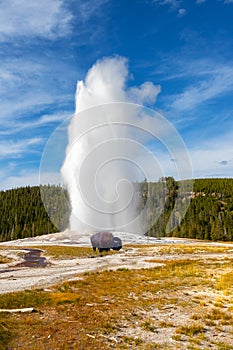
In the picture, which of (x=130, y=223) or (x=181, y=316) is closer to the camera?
(x=181, y=316)

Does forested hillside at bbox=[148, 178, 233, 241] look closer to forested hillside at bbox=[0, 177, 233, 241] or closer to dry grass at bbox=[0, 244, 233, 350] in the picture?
forested hillside at bbox=[0, 177, 233, 241]

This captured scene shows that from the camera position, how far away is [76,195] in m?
112

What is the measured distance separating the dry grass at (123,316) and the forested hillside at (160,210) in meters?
92.9

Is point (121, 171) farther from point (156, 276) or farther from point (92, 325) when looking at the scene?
point (92, 325)

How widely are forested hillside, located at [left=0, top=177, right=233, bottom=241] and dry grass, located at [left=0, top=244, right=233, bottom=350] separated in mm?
92916

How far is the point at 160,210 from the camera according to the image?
176m

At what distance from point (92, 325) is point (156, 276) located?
57.0ft

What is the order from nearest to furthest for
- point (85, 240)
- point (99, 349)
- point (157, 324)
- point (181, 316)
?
point (99, 349)
point (157, 324)
point (181, 316)
point (85, 240)

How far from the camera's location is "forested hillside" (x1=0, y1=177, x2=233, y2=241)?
465ft

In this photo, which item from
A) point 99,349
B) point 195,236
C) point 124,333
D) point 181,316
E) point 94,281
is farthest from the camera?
point 195,236

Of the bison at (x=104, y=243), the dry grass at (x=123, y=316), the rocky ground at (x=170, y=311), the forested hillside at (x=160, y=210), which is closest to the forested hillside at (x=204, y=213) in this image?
the forested hillside at (x=160, y=210)

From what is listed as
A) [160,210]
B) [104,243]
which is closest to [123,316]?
[104,243]

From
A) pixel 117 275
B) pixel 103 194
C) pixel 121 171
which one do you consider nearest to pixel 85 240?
pixel 103 194

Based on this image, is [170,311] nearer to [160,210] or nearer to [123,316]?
[123,316]
